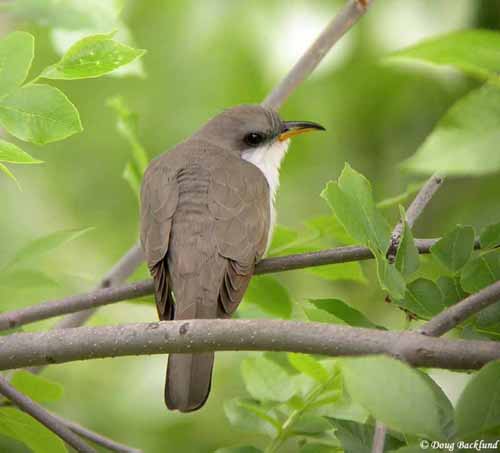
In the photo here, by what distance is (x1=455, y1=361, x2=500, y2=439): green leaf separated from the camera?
6.32ft

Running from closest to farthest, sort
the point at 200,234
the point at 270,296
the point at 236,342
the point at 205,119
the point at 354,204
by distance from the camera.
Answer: the point at 236,342 → the point at 354,204 → the point at 270,296 → the point at 200,234 → the point at 205,119

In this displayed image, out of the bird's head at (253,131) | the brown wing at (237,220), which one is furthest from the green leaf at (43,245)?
the bird's head at (253,131)

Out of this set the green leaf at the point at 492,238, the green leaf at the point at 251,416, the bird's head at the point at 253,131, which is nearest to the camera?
the green leaf at the point at 492,238

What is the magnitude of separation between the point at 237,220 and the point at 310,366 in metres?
1.10

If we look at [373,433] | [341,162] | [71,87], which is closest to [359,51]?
[341,162]

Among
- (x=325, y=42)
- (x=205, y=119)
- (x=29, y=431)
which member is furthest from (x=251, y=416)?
(x=205, y=119)

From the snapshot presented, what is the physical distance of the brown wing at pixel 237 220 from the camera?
3.58m

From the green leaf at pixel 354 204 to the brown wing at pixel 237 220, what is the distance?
119 centimetres

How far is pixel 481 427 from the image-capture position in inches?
76.0

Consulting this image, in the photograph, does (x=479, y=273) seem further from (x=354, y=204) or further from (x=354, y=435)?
(x=354, y=435)

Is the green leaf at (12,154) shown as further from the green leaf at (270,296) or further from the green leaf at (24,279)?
the green leaf at (270,296)

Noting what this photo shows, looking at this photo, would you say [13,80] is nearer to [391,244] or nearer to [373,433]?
[391,244]

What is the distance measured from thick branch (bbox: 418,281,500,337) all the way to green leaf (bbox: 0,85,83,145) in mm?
939

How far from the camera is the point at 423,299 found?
2492 millimetres
